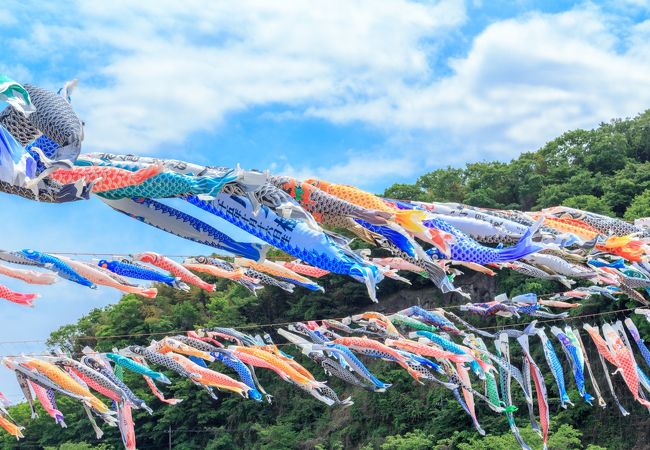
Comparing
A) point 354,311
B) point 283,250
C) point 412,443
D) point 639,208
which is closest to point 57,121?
point 283,250

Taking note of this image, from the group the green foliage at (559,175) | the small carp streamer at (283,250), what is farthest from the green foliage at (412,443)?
the green foliage at (559,175)

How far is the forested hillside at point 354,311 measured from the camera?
25.5m

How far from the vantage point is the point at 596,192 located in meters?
27.2

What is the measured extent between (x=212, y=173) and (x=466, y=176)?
23.8 m

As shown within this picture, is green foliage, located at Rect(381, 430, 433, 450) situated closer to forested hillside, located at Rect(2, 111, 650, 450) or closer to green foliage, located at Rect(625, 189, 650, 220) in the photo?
forested hillside, located at Rect(2, 111, 650, 450)

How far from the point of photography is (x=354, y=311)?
98.3 ft

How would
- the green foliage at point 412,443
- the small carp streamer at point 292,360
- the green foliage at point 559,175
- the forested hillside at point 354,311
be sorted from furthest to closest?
the green foliage at point 559,175 < the forested hillside at point 354,311 < the green foliage at point 412,443 < the small carp streamer at point 292,360

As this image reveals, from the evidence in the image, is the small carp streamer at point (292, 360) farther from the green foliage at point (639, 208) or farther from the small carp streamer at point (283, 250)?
the green foliage at point (639, 208)

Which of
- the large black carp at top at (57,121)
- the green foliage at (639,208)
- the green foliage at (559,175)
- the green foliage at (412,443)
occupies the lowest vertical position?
the green foliage at (412,443)

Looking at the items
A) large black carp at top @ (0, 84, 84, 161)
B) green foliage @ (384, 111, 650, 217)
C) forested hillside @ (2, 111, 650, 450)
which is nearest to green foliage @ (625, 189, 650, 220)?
forested hillside @ (2, 111, 650, 450)

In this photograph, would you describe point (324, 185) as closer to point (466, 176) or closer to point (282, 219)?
point (282, 219)

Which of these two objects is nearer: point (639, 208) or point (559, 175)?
point (639, 208)

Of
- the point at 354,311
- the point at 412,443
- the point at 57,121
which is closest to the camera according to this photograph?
the point at 57,121

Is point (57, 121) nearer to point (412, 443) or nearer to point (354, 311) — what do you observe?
point (412, 443)
